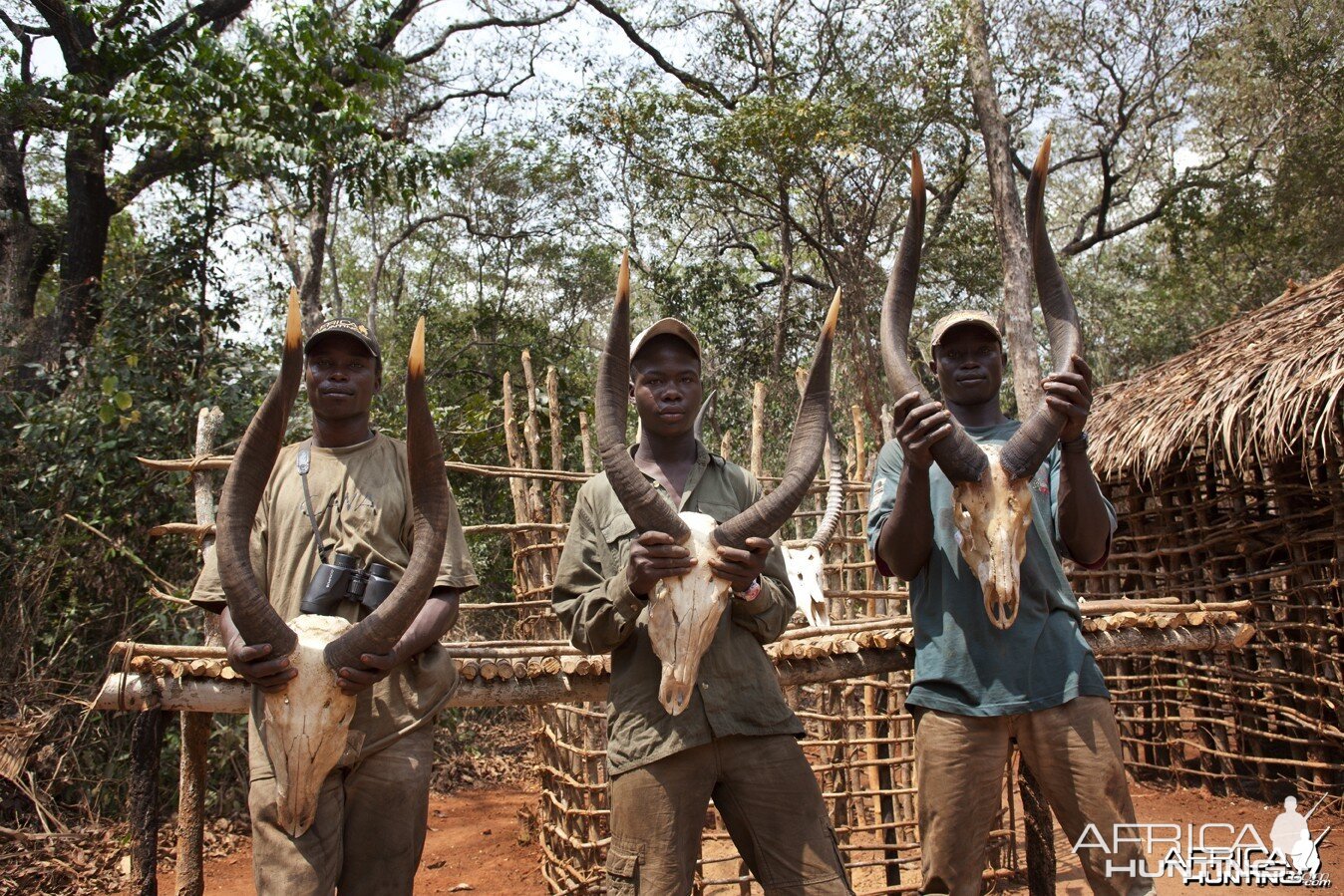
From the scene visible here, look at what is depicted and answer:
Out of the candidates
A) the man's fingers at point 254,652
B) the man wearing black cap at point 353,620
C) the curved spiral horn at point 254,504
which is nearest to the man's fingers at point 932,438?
the man wearing black cap at point 353,620

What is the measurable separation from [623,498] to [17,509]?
5.89 meters

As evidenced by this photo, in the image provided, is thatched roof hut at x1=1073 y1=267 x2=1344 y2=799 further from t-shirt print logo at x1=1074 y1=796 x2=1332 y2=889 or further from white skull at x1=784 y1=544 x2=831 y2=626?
white skull at x1=784 y1=544 x2=831 y2=626

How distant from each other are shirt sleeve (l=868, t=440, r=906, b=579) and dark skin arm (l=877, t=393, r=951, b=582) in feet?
0.19

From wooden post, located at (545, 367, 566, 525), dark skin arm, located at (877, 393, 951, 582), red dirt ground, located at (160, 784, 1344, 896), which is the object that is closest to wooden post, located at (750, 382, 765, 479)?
wooden post, located at (545, 367, 566, 525)

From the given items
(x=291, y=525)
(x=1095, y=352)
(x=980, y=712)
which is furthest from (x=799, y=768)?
(x=1095, y=352)

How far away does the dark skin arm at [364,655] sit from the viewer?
2271 mm

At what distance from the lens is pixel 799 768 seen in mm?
2545

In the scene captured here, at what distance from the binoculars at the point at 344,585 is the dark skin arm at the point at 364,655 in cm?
12

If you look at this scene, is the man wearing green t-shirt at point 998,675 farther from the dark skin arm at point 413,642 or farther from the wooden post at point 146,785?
the wooden post at point 146,785

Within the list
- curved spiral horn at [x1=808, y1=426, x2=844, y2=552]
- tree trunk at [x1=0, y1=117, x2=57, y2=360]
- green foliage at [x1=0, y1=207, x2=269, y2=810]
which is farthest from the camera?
tree trunk at [x1=0, y1=117, x2=57, y2=360]

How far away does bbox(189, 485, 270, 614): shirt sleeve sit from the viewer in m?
2.55

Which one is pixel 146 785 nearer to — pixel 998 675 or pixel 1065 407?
pixel 998 675

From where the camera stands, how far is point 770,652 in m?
3.67

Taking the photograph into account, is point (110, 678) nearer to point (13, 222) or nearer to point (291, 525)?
point (291, 525)
